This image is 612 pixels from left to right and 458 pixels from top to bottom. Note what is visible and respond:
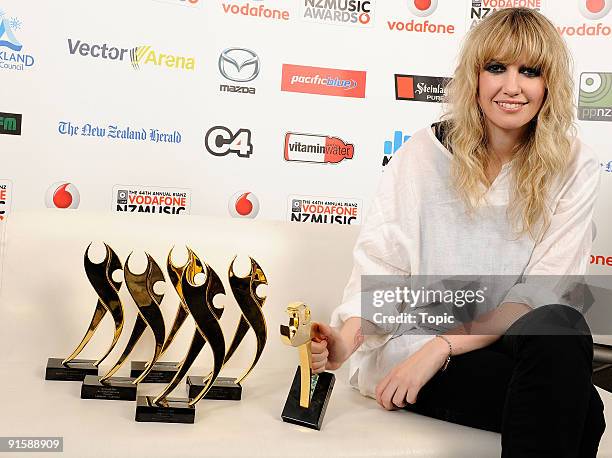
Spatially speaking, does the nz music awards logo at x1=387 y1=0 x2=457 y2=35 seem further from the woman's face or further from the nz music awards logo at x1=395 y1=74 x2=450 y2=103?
the woman's face

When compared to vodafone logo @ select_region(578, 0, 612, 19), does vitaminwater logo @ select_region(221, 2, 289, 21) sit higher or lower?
lower

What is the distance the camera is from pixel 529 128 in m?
1.92

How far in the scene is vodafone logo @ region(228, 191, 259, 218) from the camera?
3.46 m

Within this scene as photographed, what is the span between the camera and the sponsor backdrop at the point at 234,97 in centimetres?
328

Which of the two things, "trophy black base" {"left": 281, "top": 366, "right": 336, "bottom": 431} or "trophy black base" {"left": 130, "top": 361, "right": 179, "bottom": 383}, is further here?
"trophy black base" {"left": 130, "top": 361, "right": 179, "bottom": 383}

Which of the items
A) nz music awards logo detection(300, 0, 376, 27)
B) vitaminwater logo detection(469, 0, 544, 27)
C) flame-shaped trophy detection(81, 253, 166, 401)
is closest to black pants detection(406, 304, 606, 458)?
flame-shaped trophy detection(81, 253, 166, 401)

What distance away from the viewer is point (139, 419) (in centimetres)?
158

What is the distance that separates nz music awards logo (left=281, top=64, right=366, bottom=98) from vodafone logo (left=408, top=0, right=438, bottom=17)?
1.28ft

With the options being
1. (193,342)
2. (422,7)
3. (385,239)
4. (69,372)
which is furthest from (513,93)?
(422,7)

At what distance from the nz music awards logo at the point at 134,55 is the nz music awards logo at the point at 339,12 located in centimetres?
57

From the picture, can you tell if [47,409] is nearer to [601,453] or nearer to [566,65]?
[601,453]

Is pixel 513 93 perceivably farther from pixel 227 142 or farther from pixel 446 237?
pixel 227 142

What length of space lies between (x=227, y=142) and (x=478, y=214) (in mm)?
1772

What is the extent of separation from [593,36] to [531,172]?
2105 mm
